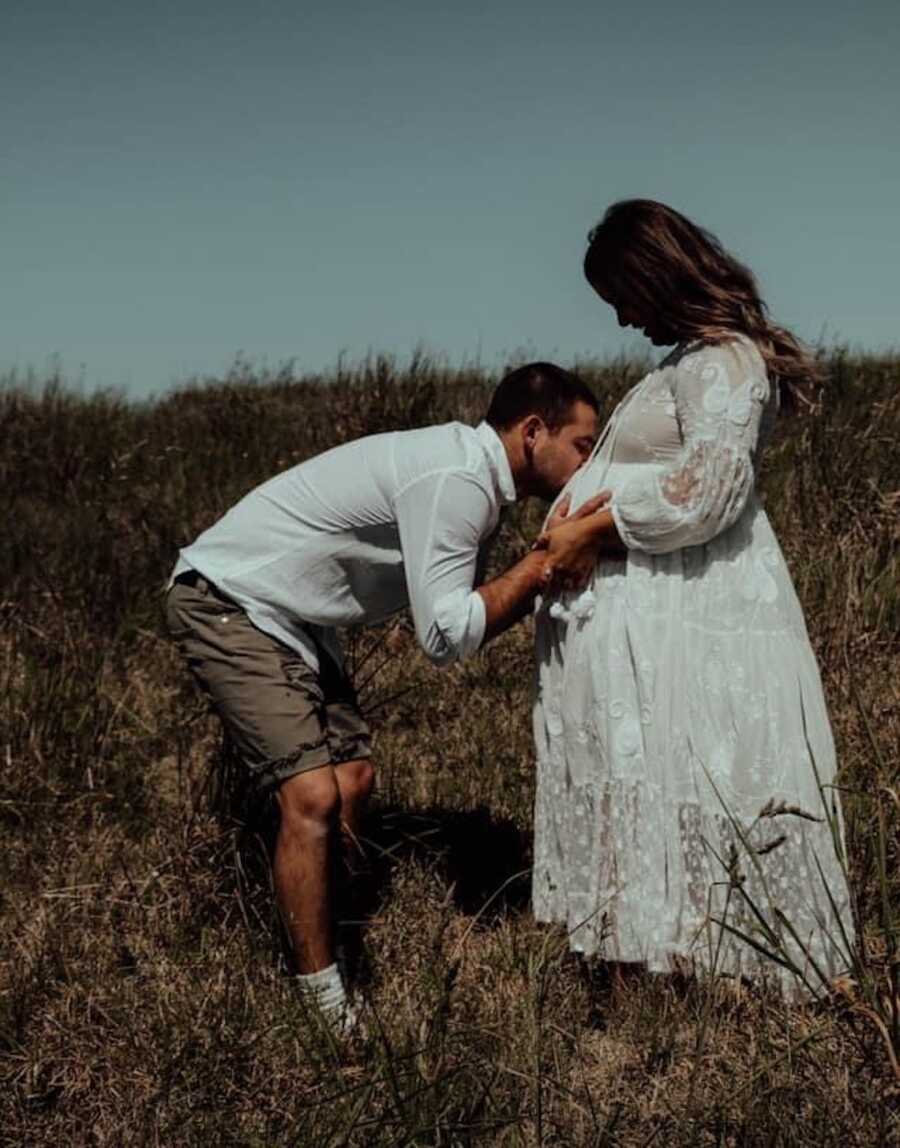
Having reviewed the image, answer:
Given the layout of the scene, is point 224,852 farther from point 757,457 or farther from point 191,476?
point 191,476

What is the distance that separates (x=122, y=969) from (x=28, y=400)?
7740 millimetres

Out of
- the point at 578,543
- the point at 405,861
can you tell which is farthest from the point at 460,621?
the point at 405,861

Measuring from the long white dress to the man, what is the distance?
223mm

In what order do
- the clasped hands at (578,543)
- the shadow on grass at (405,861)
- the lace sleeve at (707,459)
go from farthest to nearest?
the shadow on grass at (405,861), the clasped hands at (578,543), the lace sleeve at (707,459)

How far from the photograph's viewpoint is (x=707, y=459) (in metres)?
2.92

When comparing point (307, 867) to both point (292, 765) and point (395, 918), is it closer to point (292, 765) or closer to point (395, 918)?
point (292, 765)

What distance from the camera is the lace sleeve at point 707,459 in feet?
9.57

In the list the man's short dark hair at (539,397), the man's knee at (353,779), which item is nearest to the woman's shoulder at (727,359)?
the man's short dark hair at (539,397)

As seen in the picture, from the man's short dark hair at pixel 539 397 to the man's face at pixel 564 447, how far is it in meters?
0.02

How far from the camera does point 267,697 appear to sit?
3271mm

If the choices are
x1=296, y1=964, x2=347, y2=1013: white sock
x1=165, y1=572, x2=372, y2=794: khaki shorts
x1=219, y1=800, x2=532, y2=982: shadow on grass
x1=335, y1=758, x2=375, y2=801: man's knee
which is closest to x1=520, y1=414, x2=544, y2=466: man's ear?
x1=165, y1=572, x2=372, y2=794: khaki shorts

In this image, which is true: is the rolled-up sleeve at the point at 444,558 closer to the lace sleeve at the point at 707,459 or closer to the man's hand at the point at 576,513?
the man's hand at the point at 576,513

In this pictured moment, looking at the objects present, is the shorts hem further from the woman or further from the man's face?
the man's face

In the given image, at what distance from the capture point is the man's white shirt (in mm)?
3059
